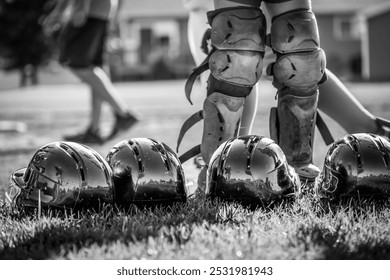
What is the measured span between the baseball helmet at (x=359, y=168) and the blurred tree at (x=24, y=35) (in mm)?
40568

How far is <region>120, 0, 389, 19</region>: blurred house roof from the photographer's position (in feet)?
149

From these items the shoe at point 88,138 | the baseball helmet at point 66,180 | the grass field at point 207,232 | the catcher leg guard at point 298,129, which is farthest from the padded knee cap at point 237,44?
the shoe at point 88,138

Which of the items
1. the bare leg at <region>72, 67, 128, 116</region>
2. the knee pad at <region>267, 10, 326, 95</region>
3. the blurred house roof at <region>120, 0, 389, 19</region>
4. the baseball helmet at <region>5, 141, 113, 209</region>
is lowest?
the blurred house roof at <region>120, 0, 389, 19</region>

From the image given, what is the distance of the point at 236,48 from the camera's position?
10.7ft

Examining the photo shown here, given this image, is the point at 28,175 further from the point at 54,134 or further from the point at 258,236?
the point at 54,134

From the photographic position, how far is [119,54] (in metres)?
45.1

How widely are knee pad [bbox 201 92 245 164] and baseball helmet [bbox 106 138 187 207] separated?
31cm

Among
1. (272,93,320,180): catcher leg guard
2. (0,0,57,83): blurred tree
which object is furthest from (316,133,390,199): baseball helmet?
(0,0,57,83): blurred tree

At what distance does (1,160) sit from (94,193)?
3067 mm

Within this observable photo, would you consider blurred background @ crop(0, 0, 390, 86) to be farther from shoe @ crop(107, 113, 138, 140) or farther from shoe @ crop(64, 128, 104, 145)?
shoe @ crop(64, 128, 104, 145)

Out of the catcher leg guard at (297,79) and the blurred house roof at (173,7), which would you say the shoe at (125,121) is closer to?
the catcher leg guard at (297,79)

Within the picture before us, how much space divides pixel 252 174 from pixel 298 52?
0.75 m

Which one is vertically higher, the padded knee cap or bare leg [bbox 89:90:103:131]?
the padded knee cap

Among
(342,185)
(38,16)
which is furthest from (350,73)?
(342,185)
